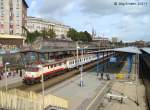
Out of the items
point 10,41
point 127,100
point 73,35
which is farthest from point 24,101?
point 73,35

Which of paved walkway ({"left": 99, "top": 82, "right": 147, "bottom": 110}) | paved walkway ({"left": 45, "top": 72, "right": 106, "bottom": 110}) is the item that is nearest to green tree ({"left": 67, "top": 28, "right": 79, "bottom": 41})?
paved walkway ({"left": 45, "top": 72, "right": 106, "bottom": 110})

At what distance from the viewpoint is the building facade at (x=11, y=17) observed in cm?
9431

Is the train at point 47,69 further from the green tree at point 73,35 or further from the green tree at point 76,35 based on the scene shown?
the green tree at point 76,35

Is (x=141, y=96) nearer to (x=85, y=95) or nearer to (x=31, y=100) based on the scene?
(x=85, y=95)

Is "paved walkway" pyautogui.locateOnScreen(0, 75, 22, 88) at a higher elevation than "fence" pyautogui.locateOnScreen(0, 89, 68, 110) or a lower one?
lower

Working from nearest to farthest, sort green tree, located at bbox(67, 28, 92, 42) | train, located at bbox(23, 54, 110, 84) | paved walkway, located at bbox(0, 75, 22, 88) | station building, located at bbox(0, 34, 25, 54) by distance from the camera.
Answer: train, located at bbox(23, 54, 110, 84), paved walkway, located at bbox(0, 75, 22, 88), station building, located at bbox(0, 34, 25, 54), green tree, located at bbox(67, 28, 92, 42)

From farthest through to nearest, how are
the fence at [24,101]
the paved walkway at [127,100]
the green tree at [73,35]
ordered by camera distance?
the green tree at [73,35]
the paved walkway at [127,100]
the fence at [24,101]

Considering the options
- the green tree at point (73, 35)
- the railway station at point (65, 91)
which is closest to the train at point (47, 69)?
the railway station at point (65, 91)

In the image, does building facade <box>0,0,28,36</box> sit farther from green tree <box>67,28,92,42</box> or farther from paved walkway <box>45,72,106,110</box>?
green tree <box>67,28,92,42</box>

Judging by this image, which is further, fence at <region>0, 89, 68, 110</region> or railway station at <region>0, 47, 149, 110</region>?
railway station at <region>0, 47, 149, 110</region>

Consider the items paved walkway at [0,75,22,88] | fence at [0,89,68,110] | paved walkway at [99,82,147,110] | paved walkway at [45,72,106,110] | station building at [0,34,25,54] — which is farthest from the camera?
station building at [0,34,25,54]

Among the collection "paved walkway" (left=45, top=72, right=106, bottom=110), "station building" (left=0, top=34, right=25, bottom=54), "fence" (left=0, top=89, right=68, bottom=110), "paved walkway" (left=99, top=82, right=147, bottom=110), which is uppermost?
"station building" (left=0, top=34, right=25, bottom=54)

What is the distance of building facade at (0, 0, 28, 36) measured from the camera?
94312 mm

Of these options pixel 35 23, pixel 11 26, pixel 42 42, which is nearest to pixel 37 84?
pixel 42 42
